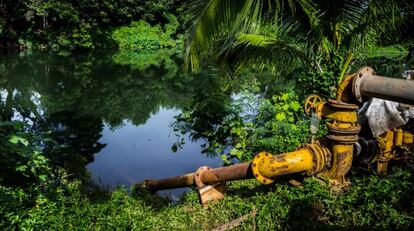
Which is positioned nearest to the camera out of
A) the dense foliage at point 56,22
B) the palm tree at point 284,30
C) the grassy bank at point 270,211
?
the grassy bank at point 270,211

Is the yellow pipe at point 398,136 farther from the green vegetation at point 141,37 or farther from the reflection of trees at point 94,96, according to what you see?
the green vegetation at point 141,37

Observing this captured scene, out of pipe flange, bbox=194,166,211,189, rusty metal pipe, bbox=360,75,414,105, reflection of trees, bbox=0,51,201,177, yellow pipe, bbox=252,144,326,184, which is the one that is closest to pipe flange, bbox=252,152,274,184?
yellow pipe, bbox=252,144,326,184

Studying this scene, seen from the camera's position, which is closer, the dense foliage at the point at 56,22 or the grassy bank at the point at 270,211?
the grassy bank at the point at 270,211

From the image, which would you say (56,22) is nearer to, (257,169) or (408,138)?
(257,169)

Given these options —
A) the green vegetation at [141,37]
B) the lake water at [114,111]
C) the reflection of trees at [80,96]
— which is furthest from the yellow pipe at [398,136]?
the green vegetation at [141,37]

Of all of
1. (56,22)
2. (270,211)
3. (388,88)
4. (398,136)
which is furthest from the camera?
(56,22)

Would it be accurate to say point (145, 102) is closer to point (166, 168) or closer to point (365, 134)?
point (166, 168)

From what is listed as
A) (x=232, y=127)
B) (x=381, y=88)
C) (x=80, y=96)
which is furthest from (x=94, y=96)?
(x=381, y=88)

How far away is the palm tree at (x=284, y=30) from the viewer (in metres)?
4.94

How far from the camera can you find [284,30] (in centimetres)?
666

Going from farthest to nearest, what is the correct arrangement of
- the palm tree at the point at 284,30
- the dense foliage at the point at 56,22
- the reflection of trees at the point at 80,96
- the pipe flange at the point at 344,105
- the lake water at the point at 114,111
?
the dense foliage at the point at 56,22 < the reflection of trees at the point at 80,96 < the lake water at the point at 114,111 < the palm tree at the point at 284,30 < the pipe flange at the point at 344,105

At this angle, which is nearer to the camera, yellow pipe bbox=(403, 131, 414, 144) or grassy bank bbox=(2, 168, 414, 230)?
grassy bank bbox=(2, 168, 414, 230)

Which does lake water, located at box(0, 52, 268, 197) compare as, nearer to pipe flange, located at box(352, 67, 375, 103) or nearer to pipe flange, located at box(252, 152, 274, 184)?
pipe flange, located at box(252, 152, 274, 184)

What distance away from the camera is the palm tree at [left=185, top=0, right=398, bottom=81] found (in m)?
4.94
